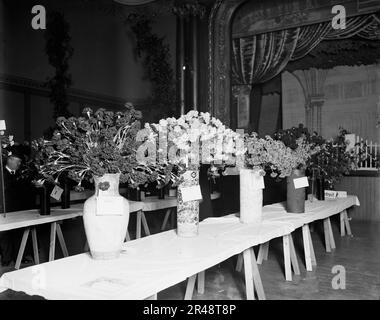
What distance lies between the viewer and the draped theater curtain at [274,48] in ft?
20.1

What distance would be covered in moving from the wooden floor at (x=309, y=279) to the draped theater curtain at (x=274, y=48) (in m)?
3.27

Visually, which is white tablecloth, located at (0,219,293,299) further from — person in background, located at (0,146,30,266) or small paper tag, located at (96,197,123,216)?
person in background, located at (0,146,30,266)

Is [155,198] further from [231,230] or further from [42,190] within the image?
[231,230]

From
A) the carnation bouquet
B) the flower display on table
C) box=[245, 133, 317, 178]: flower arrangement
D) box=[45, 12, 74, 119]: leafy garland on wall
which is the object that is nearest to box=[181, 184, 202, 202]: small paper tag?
the flower display on table

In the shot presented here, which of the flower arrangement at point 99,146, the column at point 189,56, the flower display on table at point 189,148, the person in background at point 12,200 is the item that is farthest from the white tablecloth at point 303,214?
the column at point 189,56

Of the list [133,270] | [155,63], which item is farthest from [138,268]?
[155,63]

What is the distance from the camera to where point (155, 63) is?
7676mm

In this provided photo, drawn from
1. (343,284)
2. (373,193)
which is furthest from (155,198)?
(373,193)

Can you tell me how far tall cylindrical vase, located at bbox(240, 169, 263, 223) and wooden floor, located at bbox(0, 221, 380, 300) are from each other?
544mm

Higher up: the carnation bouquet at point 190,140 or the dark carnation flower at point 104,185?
the carnation bouquet at point 190,140

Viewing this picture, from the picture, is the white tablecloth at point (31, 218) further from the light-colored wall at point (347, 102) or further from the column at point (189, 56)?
the light-colored wall at point (347, 102)

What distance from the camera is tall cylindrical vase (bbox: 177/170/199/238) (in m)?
2.40

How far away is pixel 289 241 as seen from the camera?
3.35 metres

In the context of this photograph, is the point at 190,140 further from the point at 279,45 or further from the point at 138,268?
the point at 279,45
